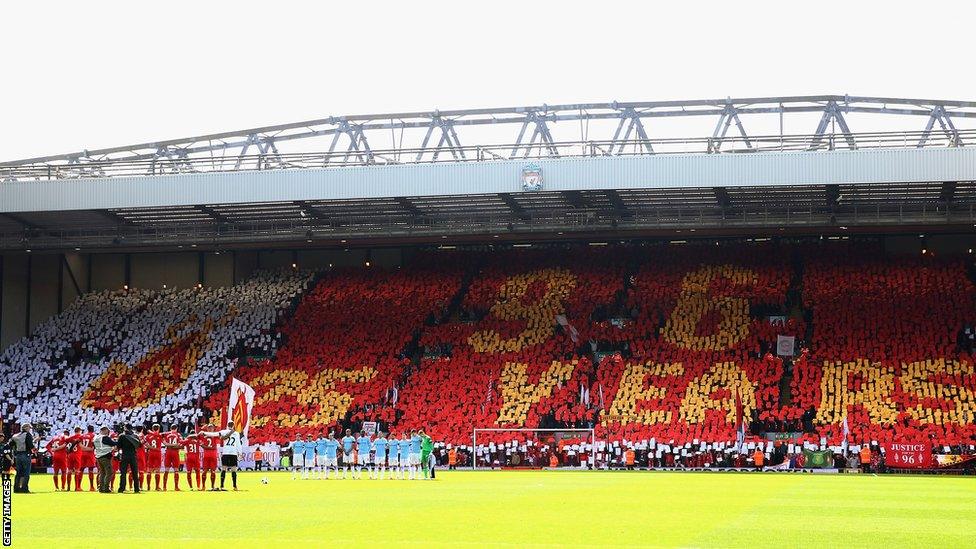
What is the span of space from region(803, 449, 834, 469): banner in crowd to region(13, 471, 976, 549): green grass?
9.06 m

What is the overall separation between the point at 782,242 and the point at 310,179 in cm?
2067

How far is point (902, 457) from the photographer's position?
41.1 m

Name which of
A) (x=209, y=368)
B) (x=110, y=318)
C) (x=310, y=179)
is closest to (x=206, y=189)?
(x=310, y=179)

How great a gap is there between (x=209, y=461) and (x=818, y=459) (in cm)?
2110

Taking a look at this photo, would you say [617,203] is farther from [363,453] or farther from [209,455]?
[209,455]

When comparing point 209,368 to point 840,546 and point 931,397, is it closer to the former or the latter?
point 931,397

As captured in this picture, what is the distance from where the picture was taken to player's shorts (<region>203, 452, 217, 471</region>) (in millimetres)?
30734

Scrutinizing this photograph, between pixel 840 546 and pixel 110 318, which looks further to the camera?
pixel 110 318

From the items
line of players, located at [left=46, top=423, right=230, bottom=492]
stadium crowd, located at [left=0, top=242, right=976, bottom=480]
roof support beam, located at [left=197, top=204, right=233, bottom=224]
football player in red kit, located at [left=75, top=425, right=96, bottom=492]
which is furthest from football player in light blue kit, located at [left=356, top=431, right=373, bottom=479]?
roof support beam, located at [left=197, top=204, right=233, bottom=224]

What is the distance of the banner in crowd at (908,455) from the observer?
4069cm

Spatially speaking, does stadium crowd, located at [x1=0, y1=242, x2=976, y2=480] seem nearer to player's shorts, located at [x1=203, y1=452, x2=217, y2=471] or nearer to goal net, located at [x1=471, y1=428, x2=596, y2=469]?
goal net, located at [x1=471, y1=428, x2=596, y2=469]

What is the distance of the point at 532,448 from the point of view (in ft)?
150

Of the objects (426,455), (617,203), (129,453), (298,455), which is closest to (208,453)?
(129,453)

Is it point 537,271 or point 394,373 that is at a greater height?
point 537,271
